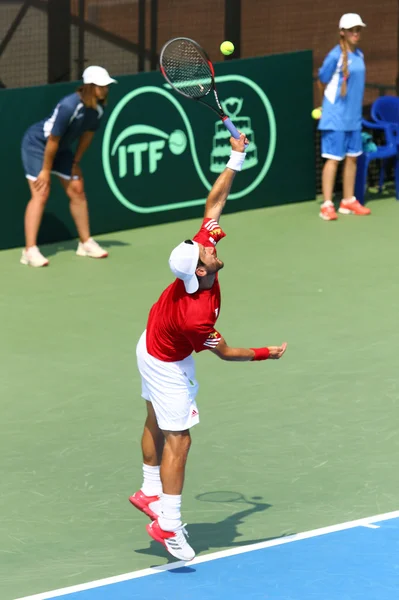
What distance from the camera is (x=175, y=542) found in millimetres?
6836

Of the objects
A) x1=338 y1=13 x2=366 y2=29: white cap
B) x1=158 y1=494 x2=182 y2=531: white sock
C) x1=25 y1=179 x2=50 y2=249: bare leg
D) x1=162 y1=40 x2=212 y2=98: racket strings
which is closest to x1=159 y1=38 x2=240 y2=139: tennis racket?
x1=162 y1=40 x2=212 y2=98: racket strings

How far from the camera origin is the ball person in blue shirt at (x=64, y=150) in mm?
12859

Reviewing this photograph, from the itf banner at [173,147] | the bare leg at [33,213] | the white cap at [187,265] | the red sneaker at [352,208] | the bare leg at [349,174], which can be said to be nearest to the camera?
the white cap at [187,265]

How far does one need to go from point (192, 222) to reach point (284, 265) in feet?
6.79

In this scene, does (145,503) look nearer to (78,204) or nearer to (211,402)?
(211,402)

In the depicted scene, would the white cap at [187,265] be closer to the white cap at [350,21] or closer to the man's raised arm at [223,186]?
the man's raised arm at [223,186]

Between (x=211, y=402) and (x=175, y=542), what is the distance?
274cm

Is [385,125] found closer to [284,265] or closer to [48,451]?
[284,265]

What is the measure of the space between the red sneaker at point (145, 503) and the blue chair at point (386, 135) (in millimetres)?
9455

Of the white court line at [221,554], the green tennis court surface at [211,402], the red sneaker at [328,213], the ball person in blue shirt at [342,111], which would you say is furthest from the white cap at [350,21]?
the white court line at [221,554]

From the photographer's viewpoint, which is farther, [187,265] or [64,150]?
[64,150]

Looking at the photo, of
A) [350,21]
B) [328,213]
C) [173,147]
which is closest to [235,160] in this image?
[173,147]

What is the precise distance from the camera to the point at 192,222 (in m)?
15.2

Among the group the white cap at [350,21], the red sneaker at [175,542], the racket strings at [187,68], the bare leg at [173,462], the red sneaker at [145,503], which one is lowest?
the red sneaker at [175,542]
